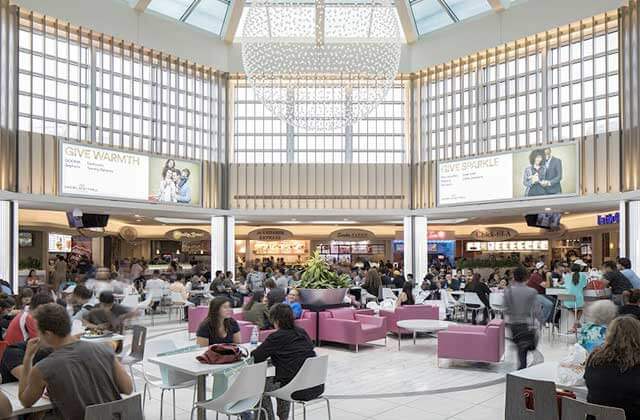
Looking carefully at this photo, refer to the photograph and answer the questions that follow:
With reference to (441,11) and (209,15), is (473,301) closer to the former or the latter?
(441,11)

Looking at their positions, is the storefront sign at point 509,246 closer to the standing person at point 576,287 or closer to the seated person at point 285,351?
the standing person at point 576,287

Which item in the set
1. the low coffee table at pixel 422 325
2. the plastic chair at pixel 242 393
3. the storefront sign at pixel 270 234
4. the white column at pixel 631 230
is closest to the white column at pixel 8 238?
the low coffee table at pixel 422 325

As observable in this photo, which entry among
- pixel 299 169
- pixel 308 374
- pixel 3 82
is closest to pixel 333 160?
pixel 299 169

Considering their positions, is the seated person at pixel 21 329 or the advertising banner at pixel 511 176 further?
the advertising banner at pixel 511 176

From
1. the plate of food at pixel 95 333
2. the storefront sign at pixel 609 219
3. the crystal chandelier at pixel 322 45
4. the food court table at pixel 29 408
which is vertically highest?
the crystal chandelier at pixel 322 45

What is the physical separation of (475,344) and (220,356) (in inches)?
176

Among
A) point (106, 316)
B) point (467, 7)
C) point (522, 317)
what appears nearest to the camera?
point (522, 317)

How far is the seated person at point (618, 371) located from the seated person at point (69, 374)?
9.59 ft

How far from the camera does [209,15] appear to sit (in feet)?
61.3

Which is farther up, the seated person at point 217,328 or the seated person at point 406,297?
the seated person at point 217,328

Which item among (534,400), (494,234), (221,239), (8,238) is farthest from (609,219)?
(8,238)

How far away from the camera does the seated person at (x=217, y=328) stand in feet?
18.8

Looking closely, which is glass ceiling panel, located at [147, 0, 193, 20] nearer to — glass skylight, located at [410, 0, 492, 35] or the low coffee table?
glass skylight, located at [410, 0, 492, 35]

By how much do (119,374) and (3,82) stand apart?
12.5 m
